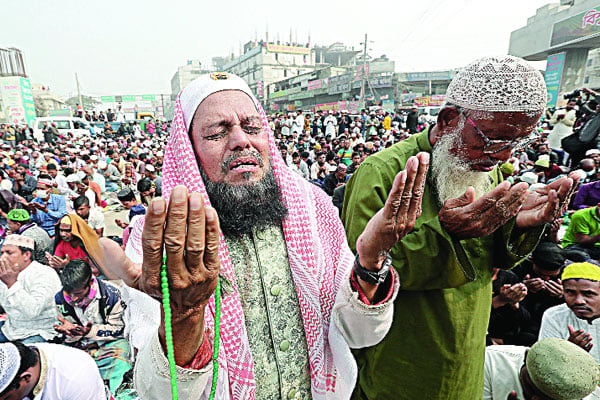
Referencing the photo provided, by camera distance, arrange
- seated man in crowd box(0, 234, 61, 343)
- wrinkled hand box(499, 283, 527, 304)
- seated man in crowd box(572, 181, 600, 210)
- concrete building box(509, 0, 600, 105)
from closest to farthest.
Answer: wrinkled hand box(499, 283, 527, 304) → seated man in crowd box(0, 234, 61, 343) → seated man in crowd box(572, 181, 600, 210) → concrete building box(509, 0, 600, 105)

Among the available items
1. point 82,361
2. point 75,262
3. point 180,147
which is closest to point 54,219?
point 75,262

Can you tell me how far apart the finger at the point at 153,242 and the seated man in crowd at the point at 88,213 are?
6.06 m

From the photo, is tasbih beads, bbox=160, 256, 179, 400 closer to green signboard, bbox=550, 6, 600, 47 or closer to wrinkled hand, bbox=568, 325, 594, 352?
wrinkled hand, bbox=568, 325, 594, 352

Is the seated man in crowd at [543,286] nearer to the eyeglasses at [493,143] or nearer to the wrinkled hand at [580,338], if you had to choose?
the wrinkled hand at [580,338]

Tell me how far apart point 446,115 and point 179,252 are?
5.08ft

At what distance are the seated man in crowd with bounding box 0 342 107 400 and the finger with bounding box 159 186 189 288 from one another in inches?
81.5

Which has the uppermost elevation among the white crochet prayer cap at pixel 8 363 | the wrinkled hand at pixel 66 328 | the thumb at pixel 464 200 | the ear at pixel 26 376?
the thumb at pixel 464 200

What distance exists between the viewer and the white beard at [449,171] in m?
1.73

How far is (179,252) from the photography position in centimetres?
79

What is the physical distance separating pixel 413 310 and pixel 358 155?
318 inches

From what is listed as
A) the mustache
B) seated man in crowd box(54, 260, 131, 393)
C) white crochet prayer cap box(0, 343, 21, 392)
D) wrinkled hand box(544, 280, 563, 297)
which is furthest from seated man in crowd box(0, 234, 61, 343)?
wrinkled hand box(544, 280, 563, 297)

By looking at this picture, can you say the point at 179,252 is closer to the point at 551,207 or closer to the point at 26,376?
the point at 551,207

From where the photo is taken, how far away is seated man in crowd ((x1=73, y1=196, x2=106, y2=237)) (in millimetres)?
5902

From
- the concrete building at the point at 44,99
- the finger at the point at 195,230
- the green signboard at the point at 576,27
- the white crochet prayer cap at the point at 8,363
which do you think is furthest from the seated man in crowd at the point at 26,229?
the concrete building at the point at 44,99
